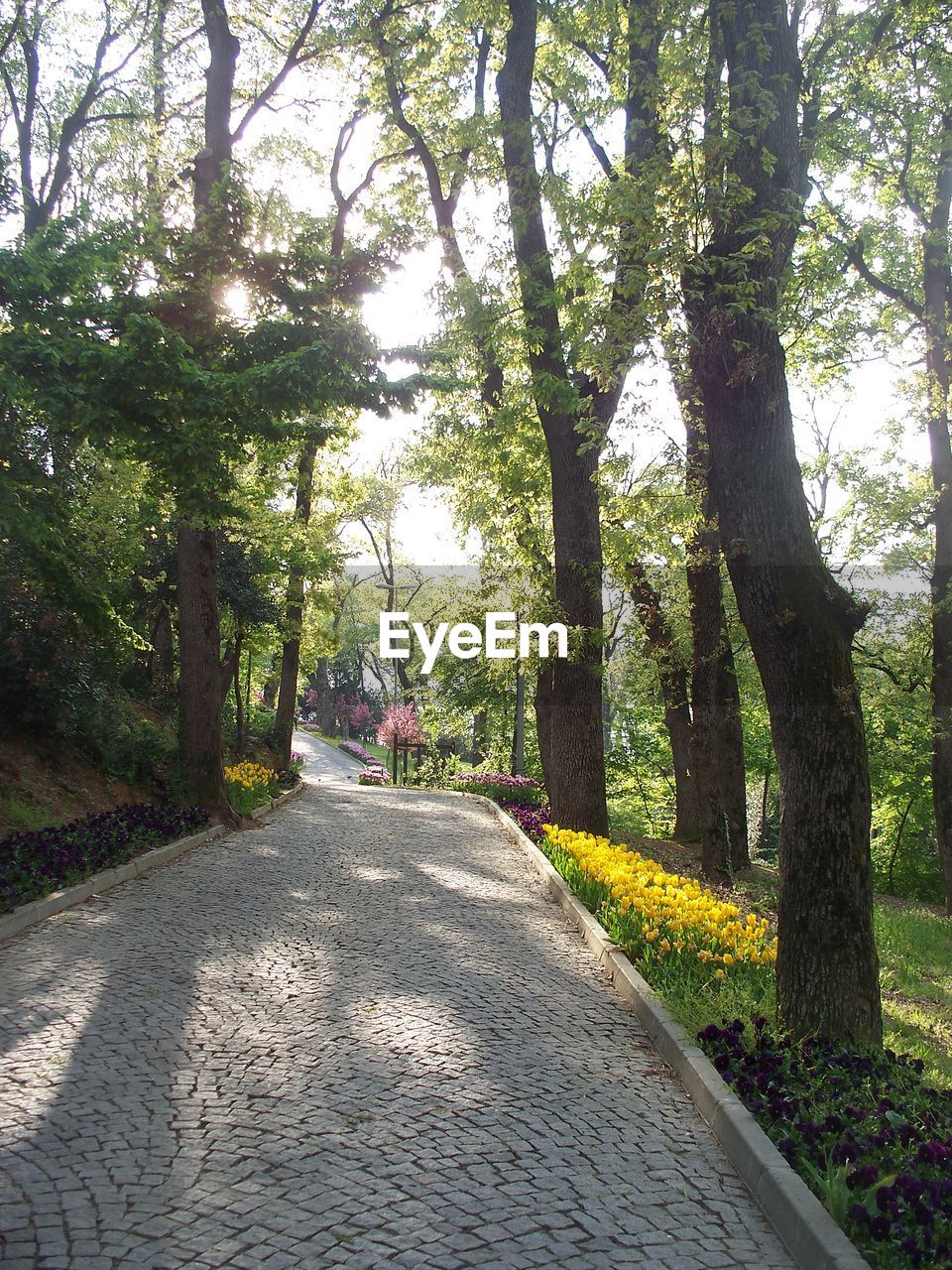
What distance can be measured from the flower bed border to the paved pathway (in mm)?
→ 83

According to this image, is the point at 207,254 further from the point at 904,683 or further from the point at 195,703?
the point at 904,683

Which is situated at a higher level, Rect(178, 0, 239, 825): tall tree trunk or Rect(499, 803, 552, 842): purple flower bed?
Rect(178, 0, 239, 825): tall tree trunk

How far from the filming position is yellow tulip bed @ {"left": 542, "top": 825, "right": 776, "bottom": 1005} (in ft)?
21.5

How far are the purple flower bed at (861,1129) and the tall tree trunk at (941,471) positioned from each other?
36.3 ft

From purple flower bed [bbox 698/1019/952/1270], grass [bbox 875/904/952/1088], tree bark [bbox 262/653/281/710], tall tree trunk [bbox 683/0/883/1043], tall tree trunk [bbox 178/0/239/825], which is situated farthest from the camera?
tree bark [bbox 262/653/281/710]

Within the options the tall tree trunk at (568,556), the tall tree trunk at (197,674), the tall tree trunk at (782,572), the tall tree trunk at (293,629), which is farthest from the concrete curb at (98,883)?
the tall tree trunk at (293,629)

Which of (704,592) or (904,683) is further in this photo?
(904,683)

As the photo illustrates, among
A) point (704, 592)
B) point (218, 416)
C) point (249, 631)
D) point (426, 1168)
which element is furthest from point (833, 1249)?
point (249, 631)

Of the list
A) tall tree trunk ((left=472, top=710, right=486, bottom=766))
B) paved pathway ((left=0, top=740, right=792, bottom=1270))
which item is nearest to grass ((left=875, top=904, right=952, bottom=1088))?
paved pathway ((left=0, top=740, right=792, bottom=1270))

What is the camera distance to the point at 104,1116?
13.7 ft

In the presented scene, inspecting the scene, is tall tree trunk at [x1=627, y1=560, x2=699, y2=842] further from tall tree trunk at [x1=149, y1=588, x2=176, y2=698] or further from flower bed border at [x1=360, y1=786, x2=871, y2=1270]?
flower bed border at [x1=360, y1=786, x2=871, y2=1270]

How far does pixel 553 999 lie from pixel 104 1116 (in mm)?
3013

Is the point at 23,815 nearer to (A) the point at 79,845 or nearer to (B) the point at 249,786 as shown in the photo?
(A) the point at 79,845

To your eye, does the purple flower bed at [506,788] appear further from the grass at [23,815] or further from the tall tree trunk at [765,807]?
the grass at [23,815]
